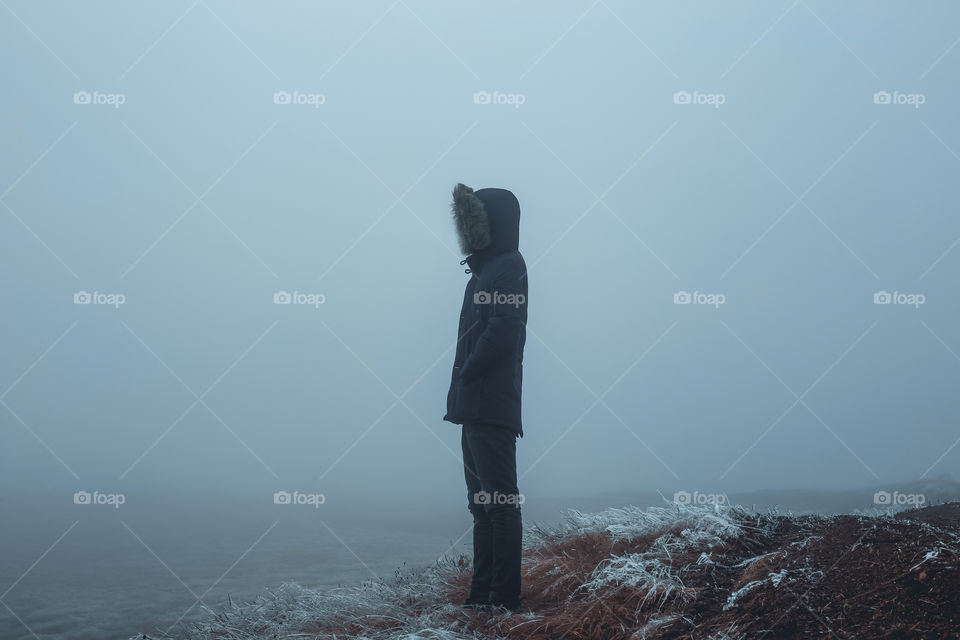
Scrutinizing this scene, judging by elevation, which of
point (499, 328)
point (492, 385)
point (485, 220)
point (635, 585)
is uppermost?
point (485, 220)

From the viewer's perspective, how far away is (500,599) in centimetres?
423

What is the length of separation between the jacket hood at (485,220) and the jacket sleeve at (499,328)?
0.27m

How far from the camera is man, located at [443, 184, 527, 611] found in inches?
169

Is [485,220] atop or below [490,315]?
atop

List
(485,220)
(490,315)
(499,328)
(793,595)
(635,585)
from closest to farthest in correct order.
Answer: (793,595), (635,585), (499,328), (490,315), (485,220)

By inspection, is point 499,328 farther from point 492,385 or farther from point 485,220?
point 485,220

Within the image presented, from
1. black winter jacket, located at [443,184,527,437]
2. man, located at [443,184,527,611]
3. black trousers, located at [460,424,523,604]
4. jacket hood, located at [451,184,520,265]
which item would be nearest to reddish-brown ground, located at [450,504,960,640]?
black trousers, located at [460,424,523,604]

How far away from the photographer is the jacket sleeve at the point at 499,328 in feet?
14.1

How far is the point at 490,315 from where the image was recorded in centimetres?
448

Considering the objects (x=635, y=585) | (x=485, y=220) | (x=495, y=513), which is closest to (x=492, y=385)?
(x=495, y=513)

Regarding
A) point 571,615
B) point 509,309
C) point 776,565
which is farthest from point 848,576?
point 509,309

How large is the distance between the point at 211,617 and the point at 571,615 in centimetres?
258

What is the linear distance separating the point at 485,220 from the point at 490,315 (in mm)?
613

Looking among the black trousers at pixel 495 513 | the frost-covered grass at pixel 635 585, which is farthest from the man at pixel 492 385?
the frost-covered grass at pixel 635 585
